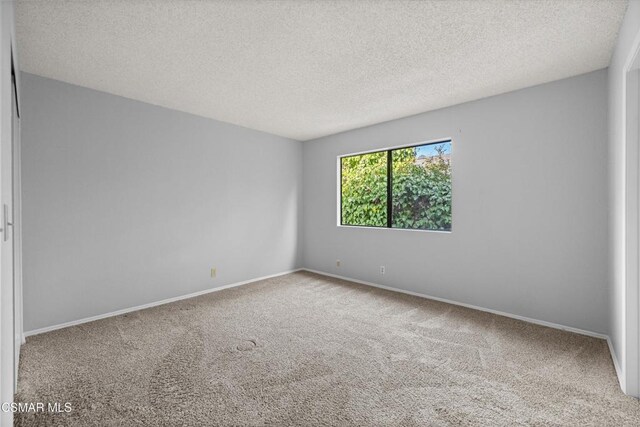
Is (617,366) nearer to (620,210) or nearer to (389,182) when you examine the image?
→ (620,210)

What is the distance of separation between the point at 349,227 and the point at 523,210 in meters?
2.41

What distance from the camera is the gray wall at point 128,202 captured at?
2.90 metres

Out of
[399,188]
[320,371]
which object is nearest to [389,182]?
[399,188]

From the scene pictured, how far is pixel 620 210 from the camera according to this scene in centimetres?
217

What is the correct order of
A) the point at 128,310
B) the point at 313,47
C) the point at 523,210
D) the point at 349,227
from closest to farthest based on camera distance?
the point at 313,47 < the point at 523,210 < the point at 128,310 < the point at 349,227

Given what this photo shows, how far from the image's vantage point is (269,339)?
275 centimetres

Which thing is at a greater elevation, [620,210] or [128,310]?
[620,210]

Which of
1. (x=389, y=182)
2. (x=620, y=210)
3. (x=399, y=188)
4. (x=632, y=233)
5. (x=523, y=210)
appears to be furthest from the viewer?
(x=389, y=182)

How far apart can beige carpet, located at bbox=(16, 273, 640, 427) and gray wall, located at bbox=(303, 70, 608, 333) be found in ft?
1.19

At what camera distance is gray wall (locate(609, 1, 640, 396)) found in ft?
6.36

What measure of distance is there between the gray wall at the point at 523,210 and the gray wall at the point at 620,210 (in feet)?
0.67

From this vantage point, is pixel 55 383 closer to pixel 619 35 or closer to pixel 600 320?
pixel 600 320

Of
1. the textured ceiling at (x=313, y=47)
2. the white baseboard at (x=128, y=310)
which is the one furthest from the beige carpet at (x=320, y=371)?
the textured ceiling at (x=313, y=47)

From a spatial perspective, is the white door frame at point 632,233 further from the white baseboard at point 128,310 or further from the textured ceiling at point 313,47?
the white baseboard at point 128,310
